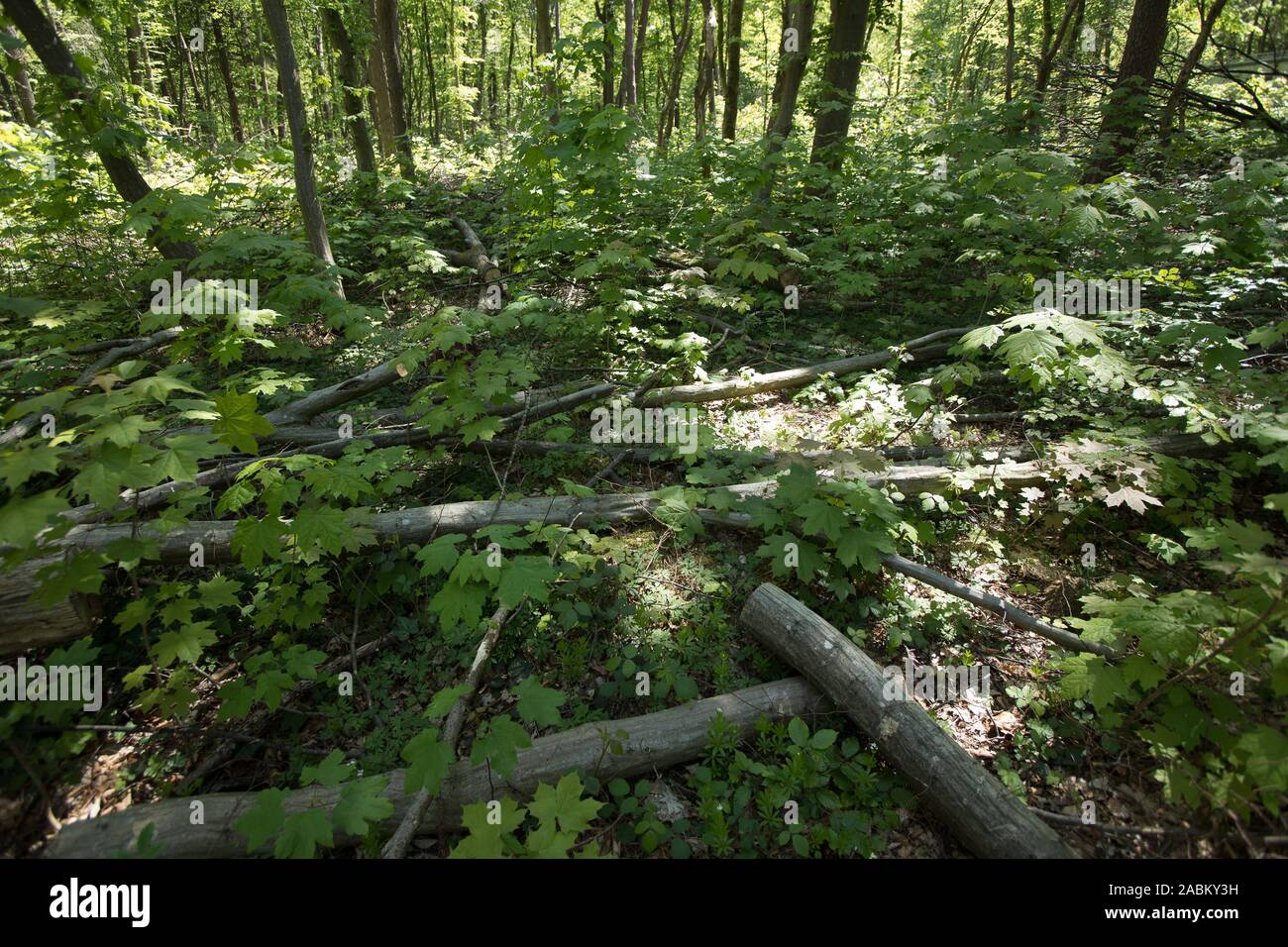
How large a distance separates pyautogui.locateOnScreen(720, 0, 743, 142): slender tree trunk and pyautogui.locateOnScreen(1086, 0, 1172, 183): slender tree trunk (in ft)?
18.9

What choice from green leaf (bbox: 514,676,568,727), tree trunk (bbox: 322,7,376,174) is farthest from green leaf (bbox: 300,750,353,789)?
tree trunk (bbox: 322,7,376,174)

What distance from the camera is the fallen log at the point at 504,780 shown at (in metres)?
2.54

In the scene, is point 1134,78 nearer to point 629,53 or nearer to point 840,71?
point 840,71

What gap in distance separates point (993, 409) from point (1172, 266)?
Answer: 3.23 meters

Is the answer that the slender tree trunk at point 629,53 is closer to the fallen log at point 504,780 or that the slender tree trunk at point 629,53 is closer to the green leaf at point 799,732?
the fallen log at point 504,780

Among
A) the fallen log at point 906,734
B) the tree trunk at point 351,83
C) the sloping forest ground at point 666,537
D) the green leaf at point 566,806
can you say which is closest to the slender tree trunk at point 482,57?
the tree trunk at point 351,83

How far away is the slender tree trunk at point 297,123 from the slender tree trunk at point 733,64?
7.43 m

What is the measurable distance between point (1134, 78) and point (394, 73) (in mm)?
12079

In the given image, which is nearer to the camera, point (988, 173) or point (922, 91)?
point (988, 173)

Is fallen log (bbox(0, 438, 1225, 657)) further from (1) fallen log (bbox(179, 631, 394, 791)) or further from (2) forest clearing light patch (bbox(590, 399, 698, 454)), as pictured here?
(2) forest clearing light patch (bbox(590, 399, 698, 454))

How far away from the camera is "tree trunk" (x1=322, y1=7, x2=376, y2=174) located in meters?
9.36
